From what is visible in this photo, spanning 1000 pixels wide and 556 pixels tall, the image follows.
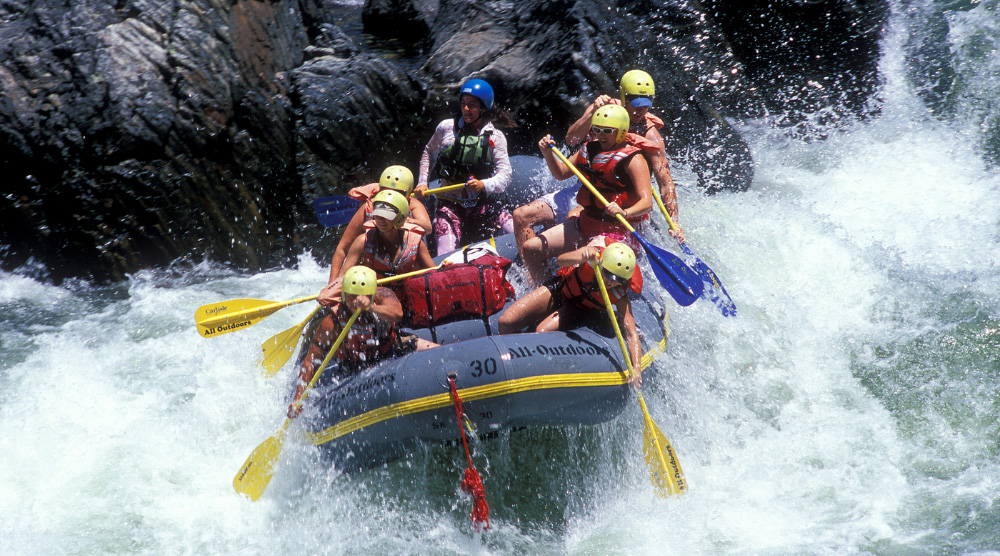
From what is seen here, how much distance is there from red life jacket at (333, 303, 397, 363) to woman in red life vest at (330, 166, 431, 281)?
43cm

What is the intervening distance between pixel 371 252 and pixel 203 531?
1.89 meters

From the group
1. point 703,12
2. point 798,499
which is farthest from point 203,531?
point 703,12

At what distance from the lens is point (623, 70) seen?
6.57 metres

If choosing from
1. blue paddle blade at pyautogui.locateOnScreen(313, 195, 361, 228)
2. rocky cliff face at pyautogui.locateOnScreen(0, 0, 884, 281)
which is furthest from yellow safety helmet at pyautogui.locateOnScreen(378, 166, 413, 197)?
rocky cliff face at pyautogui.locateOnScreen(0, 0, 884, 281)

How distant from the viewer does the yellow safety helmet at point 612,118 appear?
13.9 feet

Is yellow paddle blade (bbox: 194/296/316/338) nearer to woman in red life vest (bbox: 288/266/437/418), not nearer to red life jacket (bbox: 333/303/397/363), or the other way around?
woman in red life vest (bbox: 288/266/437/418)

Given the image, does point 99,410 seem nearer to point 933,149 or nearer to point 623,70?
point 623,70

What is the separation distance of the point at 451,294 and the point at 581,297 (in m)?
0.77

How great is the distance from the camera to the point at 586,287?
3914mm

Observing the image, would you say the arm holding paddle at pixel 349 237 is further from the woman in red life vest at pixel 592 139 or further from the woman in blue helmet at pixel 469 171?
the woman in red life vest at pixel 592 139

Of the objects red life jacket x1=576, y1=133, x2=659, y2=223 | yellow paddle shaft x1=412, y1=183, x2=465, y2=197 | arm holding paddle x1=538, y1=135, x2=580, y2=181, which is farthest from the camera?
yellow paddle shaft x1=412, y1=183, x2=465, y2=197

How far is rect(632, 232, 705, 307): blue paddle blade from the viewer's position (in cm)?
420

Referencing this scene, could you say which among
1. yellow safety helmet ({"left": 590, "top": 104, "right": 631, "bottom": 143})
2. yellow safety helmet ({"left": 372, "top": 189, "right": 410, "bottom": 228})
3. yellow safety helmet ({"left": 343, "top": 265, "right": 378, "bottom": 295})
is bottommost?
yellow safety helmet ({"left": 343, "top": 265, "right": 378, "bottom": 295})

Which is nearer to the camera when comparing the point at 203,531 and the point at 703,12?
the point at 203,531
